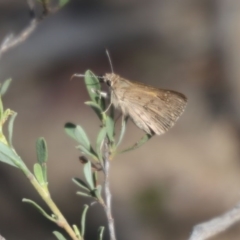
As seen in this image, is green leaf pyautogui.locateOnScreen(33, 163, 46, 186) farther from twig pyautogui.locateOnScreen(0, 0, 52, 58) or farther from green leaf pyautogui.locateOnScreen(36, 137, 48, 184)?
twig pyautogui.locateOnScreen(0, 0, 52, 58)

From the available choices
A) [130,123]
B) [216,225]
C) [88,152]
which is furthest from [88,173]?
[130,123]

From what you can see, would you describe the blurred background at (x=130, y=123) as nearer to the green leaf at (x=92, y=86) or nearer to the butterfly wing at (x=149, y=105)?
the butterfly wing at (x=149, y=105)

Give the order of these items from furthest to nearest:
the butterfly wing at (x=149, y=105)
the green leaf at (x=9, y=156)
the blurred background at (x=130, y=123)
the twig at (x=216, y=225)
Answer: the blurred background at (x=130, y=123)
the butterfly wing at (x=149, y=105)
the twig at (x=216, y=225)
the green leaf at (x=9, y=156)

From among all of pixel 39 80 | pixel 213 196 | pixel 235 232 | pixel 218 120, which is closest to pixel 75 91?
pixel 39 80

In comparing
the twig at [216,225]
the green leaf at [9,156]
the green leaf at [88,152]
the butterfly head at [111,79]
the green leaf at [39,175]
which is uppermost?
the green leaf at [9,156]

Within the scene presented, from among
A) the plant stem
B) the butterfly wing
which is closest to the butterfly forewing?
the butterfly wing

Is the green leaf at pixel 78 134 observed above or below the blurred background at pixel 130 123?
above

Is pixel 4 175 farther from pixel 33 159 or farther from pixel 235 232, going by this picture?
pixel 235 232

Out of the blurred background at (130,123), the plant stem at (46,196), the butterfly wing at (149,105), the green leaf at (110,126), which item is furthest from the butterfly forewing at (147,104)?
the blurred background at (130,123)
